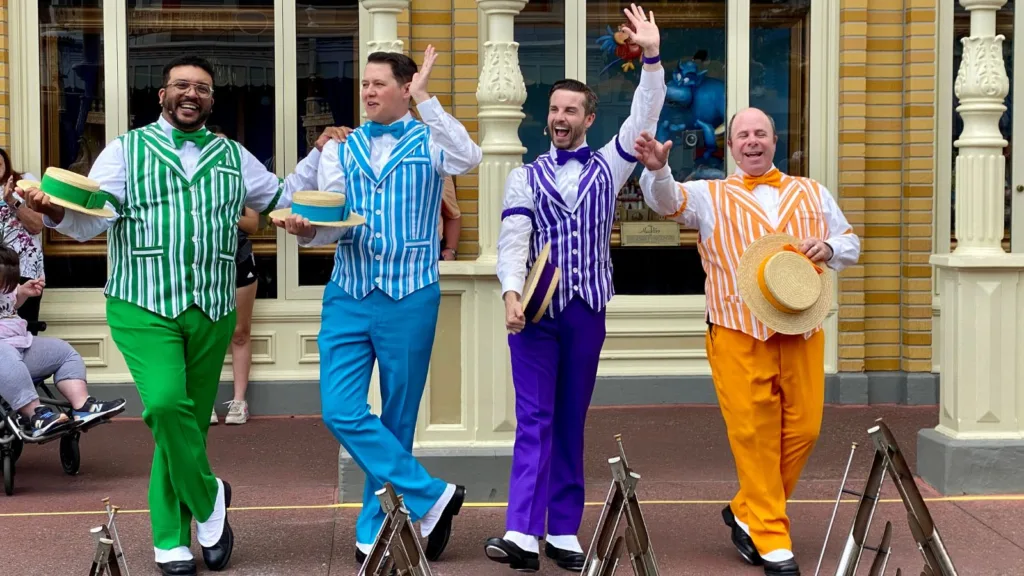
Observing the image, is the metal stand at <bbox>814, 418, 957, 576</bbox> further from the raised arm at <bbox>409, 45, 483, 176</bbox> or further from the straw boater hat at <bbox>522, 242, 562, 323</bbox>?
the raised arm at <bbox>409, 45, 483, 176</bbox>

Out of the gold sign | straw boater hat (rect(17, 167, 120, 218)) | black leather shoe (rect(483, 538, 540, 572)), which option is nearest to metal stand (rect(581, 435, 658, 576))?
black leather shoe (rect(483, 538, 540, 572))

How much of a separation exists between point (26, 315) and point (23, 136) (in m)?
1.18

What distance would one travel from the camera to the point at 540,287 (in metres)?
5.33

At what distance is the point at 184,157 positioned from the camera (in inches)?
213

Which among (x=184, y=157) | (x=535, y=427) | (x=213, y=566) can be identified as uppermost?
(x=184, y=157)

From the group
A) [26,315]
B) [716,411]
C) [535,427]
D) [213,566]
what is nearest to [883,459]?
[535,427]

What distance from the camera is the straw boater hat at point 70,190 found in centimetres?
505

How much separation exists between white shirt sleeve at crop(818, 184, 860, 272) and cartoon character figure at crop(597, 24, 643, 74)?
3945 mm

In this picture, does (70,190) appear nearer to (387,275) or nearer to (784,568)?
(387,275)

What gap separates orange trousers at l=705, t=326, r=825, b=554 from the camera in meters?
5.44

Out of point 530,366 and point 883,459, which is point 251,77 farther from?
point 883,459

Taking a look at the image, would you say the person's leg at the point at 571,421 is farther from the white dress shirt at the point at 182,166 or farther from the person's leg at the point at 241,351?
the person's leg at the point at 241,351

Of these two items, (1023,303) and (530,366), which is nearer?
(530,366)

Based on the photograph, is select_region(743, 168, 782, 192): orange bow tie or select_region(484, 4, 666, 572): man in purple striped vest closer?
select_region(484, 4, 666, 572): man in purple striped vest
